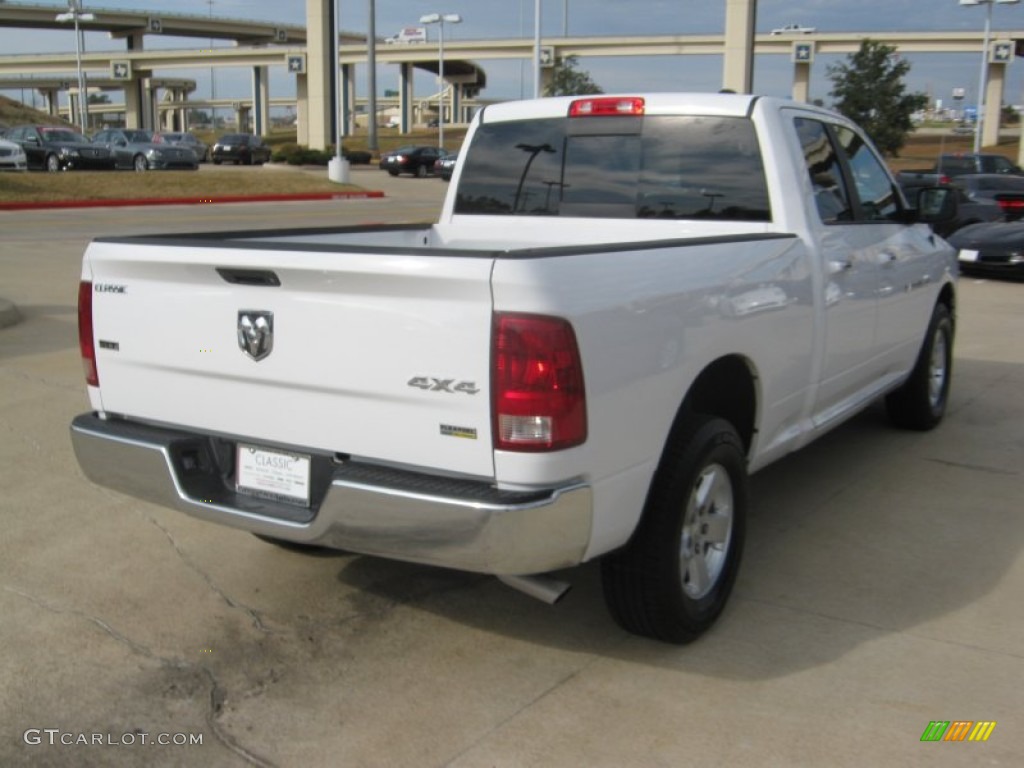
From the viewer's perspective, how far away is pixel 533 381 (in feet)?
9.90

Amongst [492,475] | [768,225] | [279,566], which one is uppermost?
[768,225]

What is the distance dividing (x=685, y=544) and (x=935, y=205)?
348cm

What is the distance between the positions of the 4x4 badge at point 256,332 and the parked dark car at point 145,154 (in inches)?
1454

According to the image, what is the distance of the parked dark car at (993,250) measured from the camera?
15328 mm

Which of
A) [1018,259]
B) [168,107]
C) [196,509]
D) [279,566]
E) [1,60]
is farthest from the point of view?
[168,107]

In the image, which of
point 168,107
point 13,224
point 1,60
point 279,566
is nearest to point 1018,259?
point 279,566

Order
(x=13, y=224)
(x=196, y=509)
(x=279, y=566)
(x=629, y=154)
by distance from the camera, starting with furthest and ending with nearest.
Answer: (x=13, y=224), (x=629, y=154), (x=279, y=566), (x=196, y=509)

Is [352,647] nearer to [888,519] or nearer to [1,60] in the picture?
[888,519]

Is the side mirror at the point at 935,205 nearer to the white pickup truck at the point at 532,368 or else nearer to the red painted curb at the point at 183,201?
the white pickup truck at the point at 532,368

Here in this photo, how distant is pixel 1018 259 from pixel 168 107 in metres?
156

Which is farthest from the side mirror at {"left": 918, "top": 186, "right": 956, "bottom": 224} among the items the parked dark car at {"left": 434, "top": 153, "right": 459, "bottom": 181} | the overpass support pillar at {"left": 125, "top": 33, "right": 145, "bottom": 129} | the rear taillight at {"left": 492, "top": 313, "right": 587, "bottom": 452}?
the overpass support pillar at {"left": 125, "top": 33, "right": 145, "bottom": 129}

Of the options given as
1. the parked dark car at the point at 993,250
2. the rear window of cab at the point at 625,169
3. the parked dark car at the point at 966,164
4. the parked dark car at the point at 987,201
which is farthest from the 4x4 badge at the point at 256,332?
the parked dark car at the point at 966,164

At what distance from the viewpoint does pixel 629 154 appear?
16.5 ft

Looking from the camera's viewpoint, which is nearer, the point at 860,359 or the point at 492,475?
the point at 492,475
